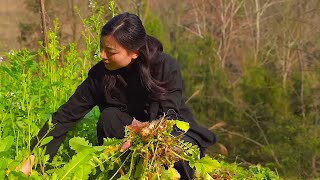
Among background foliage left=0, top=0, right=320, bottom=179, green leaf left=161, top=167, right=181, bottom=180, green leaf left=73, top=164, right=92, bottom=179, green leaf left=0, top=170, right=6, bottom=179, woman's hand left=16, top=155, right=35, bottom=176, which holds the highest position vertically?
green leaf left=0, top=170, right=6, bottom=179

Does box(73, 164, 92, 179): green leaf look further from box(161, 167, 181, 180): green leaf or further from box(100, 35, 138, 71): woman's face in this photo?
box(100, 35, 138, 71): woman's face

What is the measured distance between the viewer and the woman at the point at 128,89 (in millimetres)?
2738

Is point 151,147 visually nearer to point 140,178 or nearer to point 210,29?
point 140,178

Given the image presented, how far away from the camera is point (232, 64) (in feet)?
75.3

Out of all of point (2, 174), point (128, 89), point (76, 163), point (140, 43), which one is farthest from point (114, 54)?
point (2, 174)

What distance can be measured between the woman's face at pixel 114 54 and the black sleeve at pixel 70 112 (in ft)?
0.71

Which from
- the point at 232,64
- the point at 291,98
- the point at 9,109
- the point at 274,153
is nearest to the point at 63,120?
the point at 9,109

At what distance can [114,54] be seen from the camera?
274cm

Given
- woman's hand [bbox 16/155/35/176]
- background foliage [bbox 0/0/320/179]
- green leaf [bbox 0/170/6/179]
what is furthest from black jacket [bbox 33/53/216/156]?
background foliage [bbox 0/0/320/179]

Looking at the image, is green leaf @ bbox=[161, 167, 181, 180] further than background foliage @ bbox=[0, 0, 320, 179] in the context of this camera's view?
No

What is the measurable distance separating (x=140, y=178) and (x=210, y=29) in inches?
834

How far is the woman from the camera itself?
2.74m

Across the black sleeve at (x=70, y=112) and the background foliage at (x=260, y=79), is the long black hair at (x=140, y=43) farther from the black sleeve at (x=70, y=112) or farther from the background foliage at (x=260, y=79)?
the background foliage at (x=260, y=79)

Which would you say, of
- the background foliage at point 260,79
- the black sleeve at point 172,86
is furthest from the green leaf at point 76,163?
the background foliage at point 260,79
